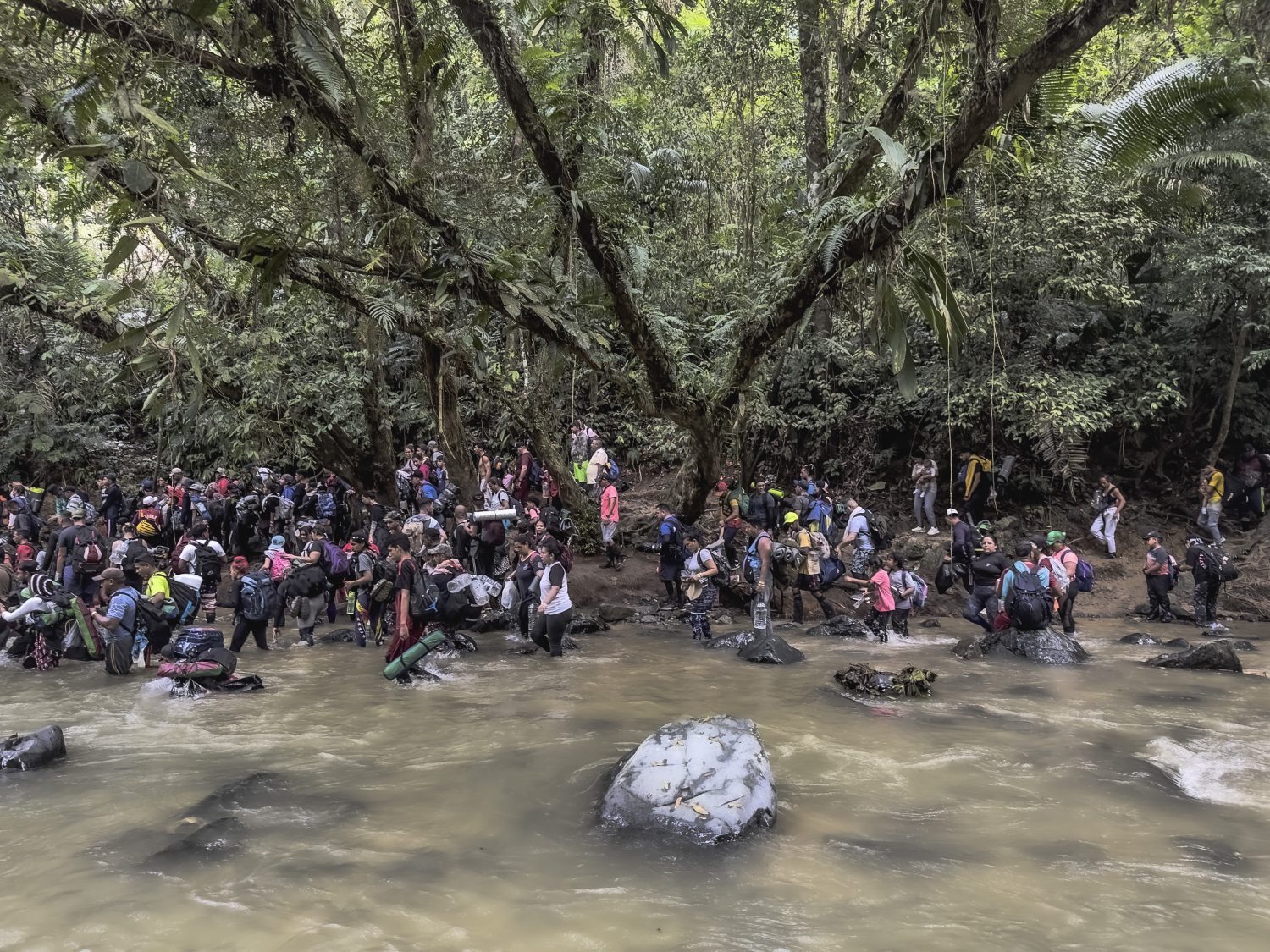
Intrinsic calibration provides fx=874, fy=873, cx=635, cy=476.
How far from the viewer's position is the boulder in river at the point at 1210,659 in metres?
9.59

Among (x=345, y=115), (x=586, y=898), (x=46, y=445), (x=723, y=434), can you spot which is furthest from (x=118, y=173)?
(x=46, y=445)

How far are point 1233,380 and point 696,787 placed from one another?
604 inches

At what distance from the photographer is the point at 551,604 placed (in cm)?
1008

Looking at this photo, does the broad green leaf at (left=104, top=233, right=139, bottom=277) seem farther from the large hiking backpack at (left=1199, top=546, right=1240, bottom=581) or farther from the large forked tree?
the large hiking backpack at (left=1199, top=546, right=1240, bottom=581)

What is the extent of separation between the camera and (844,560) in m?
14.3

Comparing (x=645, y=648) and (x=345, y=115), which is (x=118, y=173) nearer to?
(x=345, y=115)

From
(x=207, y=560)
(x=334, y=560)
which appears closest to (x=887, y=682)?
(x=334, y=560)

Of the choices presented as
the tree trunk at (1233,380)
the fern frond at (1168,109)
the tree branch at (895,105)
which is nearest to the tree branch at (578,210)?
the tree branch at (895,105)

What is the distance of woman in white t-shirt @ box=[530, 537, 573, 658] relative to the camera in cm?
996

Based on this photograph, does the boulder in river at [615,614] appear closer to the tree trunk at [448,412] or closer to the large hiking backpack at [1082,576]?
the tree trunk at [448,412]

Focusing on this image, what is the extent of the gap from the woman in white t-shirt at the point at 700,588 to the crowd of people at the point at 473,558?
2cm

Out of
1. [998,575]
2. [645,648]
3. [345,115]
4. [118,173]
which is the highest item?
[345,115]

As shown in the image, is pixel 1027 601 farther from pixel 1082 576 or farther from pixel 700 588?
pixel 700 588

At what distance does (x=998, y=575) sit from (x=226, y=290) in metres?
11.3
